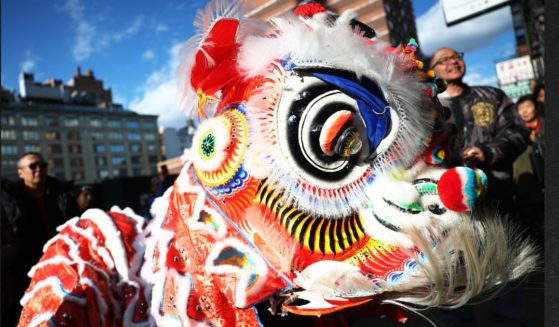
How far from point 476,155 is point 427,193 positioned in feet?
3.03

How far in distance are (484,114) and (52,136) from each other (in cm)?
5157

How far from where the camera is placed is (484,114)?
6.07ft

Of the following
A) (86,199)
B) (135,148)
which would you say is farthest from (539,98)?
(135,148)

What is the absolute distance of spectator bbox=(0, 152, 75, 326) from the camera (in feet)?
6.89

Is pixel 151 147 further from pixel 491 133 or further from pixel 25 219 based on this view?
pixel 491 133

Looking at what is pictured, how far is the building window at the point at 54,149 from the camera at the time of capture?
43.3m

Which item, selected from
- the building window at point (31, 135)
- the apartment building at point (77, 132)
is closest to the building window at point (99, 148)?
the apartment building at point (77, 132)

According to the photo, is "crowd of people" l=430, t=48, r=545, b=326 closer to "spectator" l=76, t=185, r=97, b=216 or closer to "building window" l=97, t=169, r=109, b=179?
"spectator" l=76, t=185, r=97, b=216

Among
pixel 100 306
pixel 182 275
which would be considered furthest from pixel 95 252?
pixel 182 275

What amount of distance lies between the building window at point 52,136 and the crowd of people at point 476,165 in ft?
161

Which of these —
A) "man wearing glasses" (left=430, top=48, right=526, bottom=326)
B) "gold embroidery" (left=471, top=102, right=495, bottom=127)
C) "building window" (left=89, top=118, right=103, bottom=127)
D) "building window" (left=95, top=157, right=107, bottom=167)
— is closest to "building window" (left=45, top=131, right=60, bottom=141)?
"building window" (left=89, top=118, right=103, bottom=127)

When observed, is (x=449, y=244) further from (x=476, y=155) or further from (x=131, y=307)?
(x=476, y=155)

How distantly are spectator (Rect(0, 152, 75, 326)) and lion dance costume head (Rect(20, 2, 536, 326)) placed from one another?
157 cm

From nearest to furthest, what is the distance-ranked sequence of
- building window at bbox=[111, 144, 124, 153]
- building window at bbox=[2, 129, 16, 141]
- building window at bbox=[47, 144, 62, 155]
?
building window at bbox=[2, 129, 16, 141] < building window at bbox=[47, 144, 62, 155] < building window at bbox=[111, 144, 124, 153]
